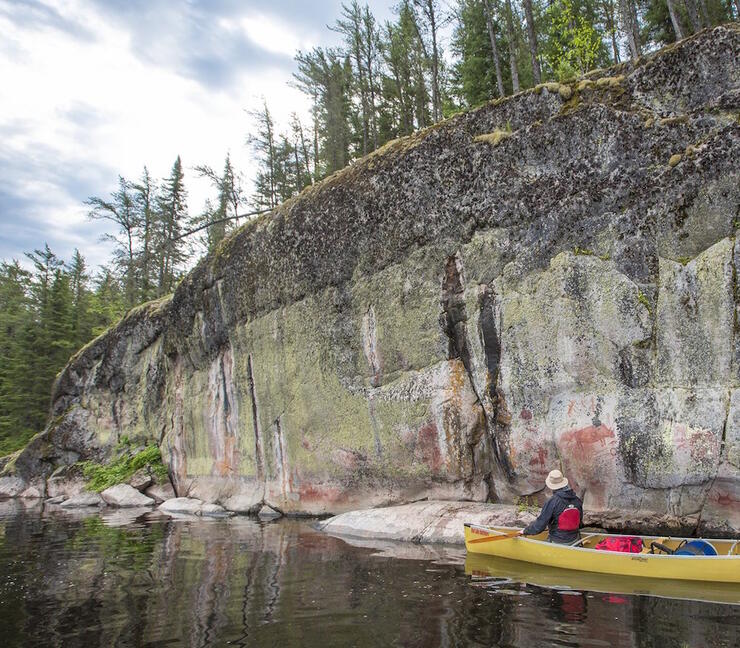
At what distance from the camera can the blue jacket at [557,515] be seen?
8.88 m

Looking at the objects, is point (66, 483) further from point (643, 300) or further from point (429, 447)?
point (643, 300)

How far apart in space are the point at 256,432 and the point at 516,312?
920 centimetres

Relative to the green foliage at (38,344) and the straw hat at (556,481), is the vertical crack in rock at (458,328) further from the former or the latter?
the green foliage at (38,344)

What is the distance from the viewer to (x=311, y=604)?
678 cm

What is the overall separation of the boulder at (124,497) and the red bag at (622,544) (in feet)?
53.3

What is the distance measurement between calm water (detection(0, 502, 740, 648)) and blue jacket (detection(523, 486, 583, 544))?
109 centimetres

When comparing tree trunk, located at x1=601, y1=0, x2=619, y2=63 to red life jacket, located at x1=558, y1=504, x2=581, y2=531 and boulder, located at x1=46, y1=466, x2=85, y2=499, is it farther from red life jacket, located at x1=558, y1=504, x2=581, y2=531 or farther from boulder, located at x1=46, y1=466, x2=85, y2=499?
boulder, located at x1=46, y1=466, x2=85, y2=499

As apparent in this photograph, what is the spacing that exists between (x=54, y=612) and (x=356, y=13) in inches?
1052

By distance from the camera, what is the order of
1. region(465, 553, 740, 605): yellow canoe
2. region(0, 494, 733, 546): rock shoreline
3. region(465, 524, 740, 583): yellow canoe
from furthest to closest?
region(0, 494, 733, 546): rock shoreline → region(465, 524, 740, 583): yellow canoe → region(465, 553, 740, 605): yellow canoe

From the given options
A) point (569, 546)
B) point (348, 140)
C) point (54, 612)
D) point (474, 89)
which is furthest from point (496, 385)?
point (348, 140)

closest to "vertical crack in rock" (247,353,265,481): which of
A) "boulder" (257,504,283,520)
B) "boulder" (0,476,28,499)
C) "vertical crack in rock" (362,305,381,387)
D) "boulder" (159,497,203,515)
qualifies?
"boulder" (257,504,283,520)

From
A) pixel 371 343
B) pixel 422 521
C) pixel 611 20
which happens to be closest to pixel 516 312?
pixel 371 343

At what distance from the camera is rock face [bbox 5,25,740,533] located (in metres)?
10.0

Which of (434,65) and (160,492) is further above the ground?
(434,65)
